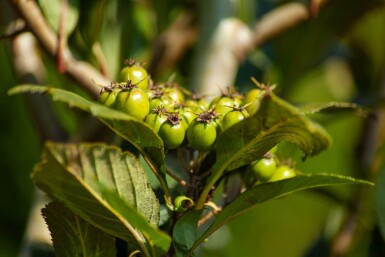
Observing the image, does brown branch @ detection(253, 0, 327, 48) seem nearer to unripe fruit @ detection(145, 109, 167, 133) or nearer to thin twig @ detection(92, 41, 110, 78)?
thin twig @ detection(92, 41, 110, 78)

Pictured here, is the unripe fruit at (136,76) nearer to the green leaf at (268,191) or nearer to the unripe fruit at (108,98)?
the unripe fruit at (108,98)

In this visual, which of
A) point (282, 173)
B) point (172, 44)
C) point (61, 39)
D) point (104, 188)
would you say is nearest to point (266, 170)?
point (282, 173)

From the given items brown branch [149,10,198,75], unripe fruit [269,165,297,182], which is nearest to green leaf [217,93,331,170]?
unripe fruit [269,165,297,182]

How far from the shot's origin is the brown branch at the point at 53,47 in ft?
3.06

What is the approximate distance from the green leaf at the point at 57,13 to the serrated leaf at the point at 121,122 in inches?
13.4

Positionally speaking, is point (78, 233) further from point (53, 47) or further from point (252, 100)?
point (53, 47)

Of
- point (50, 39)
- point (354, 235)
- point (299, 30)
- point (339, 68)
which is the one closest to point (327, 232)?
point (354, 235)

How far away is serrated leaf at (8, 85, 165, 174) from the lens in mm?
572

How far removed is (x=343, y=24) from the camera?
4.62 feet

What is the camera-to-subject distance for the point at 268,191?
653 mm

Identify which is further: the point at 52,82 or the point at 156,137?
the point at 52,82

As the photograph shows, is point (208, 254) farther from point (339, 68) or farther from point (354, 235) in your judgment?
point (339, 68)

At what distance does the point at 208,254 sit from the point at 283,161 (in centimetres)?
82

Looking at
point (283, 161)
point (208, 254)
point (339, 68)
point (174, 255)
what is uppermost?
point (339, 68)
